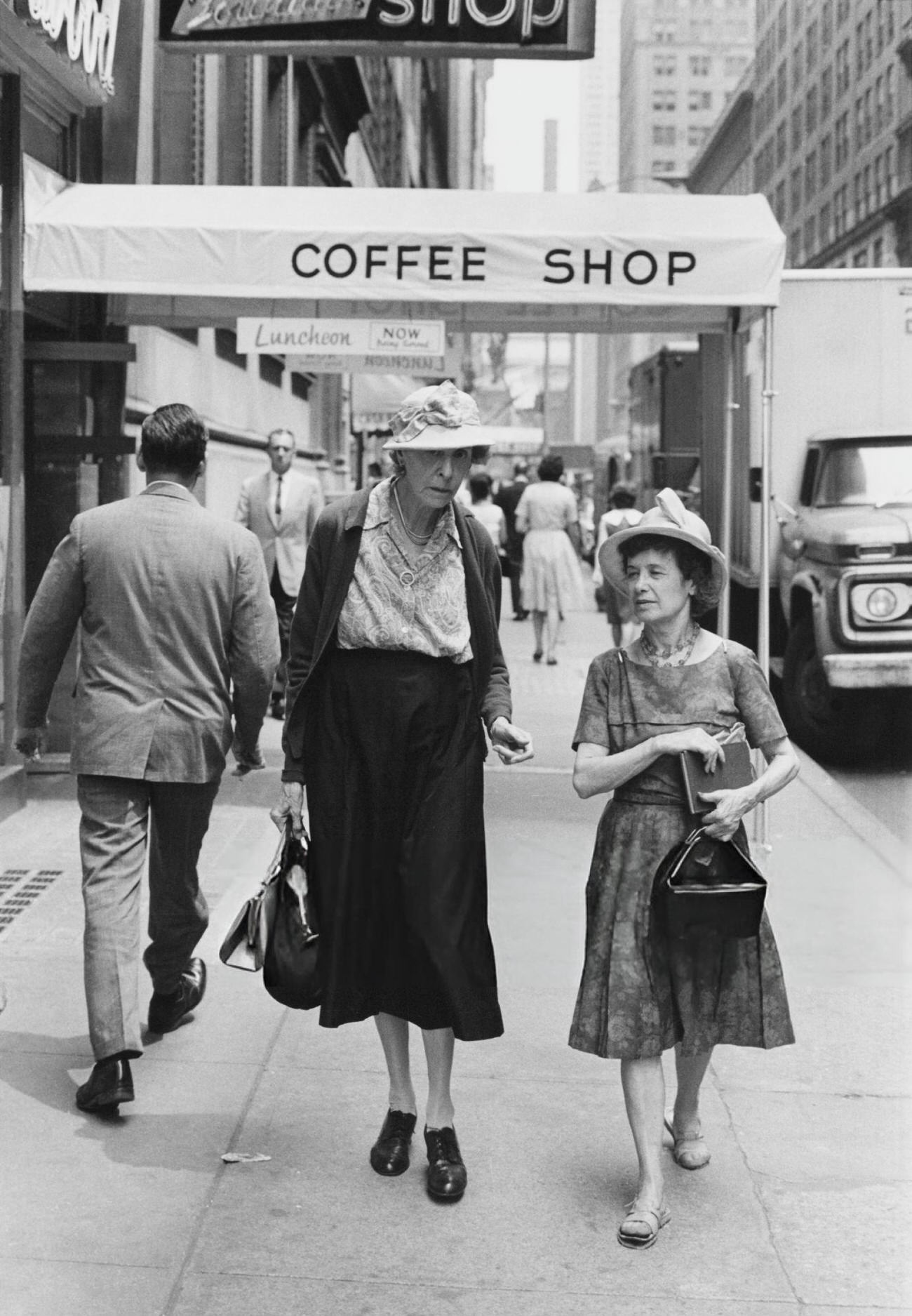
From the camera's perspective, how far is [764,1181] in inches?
162

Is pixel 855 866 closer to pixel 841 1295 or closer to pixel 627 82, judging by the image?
pixel 841 1295

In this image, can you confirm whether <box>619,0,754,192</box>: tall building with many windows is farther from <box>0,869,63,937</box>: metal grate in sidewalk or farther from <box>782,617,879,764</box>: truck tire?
<box>0,869,63,937</box>: metal grate in sidewalk

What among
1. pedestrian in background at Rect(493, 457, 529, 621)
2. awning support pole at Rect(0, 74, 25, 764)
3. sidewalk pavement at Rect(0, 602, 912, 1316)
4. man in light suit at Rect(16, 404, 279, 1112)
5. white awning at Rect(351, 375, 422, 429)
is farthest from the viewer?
white awning at Rect(351, 375, 422, 429)

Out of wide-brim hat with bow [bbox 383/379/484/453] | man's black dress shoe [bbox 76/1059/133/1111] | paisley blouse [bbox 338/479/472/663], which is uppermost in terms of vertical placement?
wide-brim hat with bow [bbox 383/379/484/453]

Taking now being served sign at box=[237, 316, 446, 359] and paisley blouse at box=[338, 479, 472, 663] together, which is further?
now being served sign at box=[237, 316, 446, 359]

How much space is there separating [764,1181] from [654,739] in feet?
4.02

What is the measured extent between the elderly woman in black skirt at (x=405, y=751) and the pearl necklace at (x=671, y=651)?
360mm

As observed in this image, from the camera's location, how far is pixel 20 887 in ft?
22.4

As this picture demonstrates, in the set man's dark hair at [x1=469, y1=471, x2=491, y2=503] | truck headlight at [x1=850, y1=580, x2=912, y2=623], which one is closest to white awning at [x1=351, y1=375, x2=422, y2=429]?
man's dark hair at [x1=469, y1=471, x2=491, y2=503]

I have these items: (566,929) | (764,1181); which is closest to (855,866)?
(566,929)

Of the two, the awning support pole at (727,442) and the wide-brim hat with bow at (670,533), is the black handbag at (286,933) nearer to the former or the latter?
the wide-brim hat with bow at (670,533)

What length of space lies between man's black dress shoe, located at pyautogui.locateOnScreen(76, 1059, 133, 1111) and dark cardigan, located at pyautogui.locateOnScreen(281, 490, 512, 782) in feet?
3.24

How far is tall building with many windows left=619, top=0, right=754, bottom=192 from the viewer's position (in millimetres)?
185250

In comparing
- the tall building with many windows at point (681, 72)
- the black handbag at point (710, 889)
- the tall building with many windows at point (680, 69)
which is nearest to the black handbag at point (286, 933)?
the black handbag at point (710, 889)
